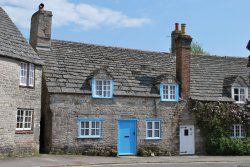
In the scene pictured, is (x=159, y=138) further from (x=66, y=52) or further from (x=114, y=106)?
(x=66, y=52)

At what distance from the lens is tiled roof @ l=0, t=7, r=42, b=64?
68.3ft

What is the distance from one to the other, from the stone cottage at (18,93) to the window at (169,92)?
8557mm

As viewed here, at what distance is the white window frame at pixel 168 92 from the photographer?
2612cm

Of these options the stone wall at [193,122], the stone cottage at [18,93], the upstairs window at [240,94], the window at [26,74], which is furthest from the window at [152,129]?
the window at [26,74]

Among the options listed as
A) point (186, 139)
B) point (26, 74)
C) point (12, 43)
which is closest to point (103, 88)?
point (26, 74)

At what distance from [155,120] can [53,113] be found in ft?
23.2

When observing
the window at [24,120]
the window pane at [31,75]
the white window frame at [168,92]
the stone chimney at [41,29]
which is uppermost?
the stone chimney at [41,29]

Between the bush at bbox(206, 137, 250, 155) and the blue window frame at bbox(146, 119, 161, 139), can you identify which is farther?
the bush at bbox(206, 137, 250, 155)

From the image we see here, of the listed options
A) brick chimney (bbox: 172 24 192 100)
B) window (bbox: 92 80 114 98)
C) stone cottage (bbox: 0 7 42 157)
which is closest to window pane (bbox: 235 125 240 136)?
brick chimney (bbox: 172 24 192 100)

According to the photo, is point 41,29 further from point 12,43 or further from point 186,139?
point 186,139

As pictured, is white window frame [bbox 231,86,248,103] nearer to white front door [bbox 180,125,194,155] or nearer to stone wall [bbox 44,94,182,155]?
A: white front door [bbox 180,125,194,155]

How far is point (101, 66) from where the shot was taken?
2656cm

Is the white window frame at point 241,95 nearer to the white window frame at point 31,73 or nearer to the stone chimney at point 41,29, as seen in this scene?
the stone chimney at point 41,29

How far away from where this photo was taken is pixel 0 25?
2217 cm
